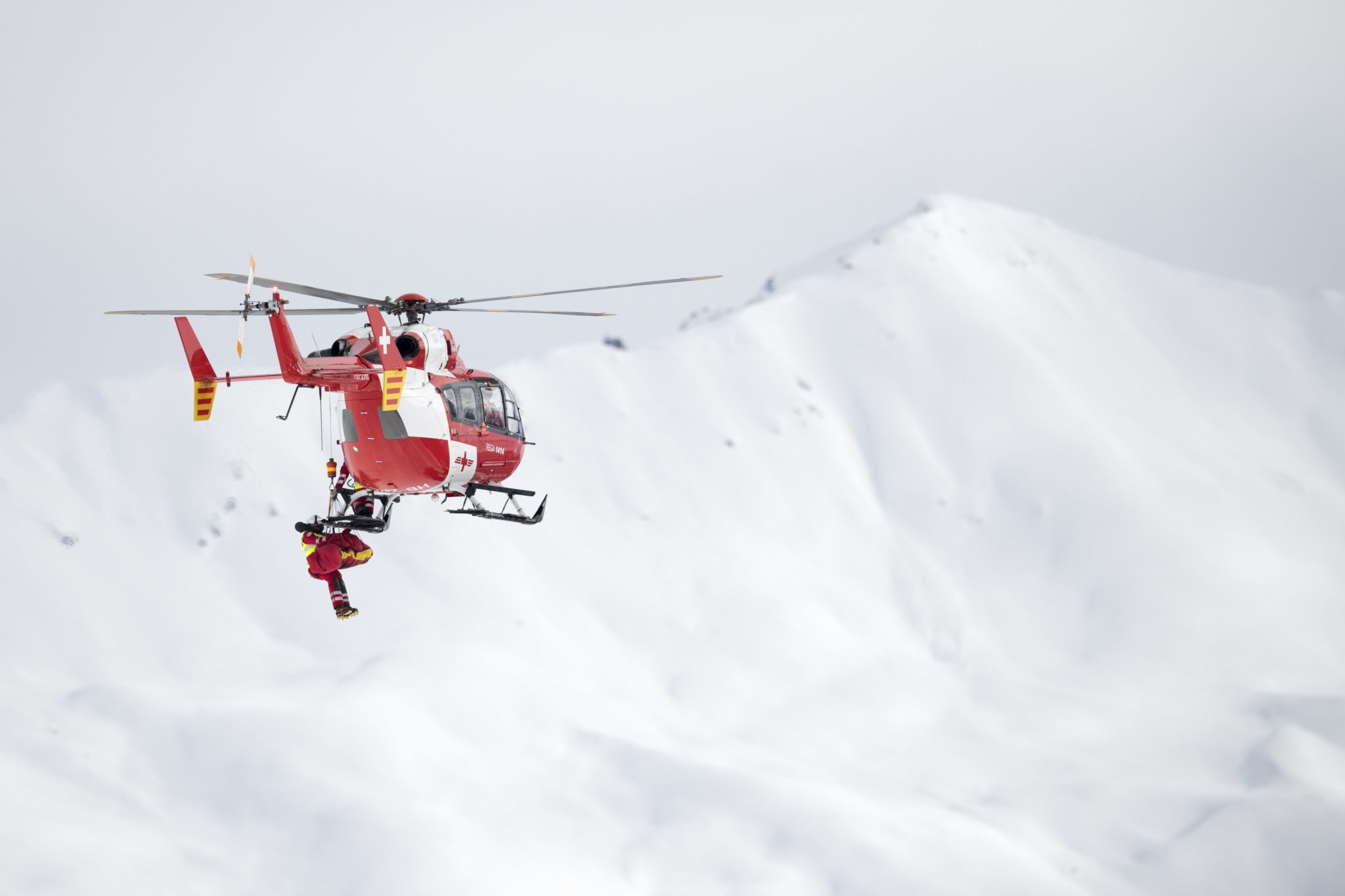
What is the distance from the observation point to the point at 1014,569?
167250 mm

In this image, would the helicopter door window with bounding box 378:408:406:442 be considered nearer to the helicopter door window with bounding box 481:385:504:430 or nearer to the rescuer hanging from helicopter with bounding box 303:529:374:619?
the helicopter door window with bounding box 481:385:504:430

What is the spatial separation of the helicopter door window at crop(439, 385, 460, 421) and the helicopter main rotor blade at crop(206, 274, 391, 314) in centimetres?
213

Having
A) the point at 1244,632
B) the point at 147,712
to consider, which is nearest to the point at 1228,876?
the point at 1244,632

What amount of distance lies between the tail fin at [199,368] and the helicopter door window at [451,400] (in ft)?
14.0

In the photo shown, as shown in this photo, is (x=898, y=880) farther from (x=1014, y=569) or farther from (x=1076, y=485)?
(x=1076, y=485)

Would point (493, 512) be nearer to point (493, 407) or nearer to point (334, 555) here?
point (493, 407)

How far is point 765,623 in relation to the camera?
149 m

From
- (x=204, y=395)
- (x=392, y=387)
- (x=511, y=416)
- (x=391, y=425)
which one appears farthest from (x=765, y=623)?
(x=392, y=387)

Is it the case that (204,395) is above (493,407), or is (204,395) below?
above

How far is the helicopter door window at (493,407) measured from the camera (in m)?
27.0

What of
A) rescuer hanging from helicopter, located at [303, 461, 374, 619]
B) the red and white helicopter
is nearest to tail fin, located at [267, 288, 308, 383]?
the red and white helicopter

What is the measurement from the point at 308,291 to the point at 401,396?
243 cm

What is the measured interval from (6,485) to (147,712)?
20.9m

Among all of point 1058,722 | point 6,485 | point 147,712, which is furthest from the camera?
point 1058,722
